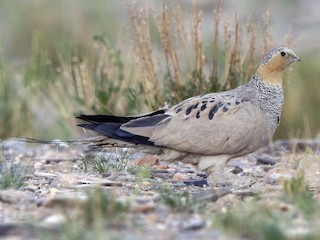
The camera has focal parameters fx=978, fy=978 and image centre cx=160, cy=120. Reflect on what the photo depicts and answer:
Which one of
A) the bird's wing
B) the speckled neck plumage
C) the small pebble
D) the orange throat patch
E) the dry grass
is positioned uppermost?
the dry grass

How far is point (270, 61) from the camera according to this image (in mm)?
7672

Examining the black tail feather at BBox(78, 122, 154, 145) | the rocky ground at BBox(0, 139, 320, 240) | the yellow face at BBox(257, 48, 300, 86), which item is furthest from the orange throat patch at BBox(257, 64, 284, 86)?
the black tail feather at BBox(78, 122, 154, 145)

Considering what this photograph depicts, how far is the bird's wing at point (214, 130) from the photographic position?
286 inches

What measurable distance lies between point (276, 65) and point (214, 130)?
819 mm

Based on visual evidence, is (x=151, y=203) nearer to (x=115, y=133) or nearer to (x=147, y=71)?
(x=115, y=133)

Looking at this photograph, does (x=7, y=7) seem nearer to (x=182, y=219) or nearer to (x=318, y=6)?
(x=318, y=6)

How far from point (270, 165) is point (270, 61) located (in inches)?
43.5

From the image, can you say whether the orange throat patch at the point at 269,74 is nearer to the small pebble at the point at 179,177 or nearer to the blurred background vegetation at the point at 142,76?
the small pebble at the point at 179,177

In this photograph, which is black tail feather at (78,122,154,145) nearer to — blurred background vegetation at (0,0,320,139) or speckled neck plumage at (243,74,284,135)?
speckled neck plumage at (243,74,284,135)

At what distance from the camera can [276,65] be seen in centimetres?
768

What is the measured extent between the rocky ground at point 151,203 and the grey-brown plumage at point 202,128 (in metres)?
0.23

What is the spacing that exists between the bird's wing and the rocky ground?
0.79 ft

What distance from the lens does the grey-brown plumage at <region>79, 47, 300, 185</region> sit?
7262 mm

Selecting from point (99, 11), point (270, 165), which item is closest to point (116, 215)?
point (270, 165)
